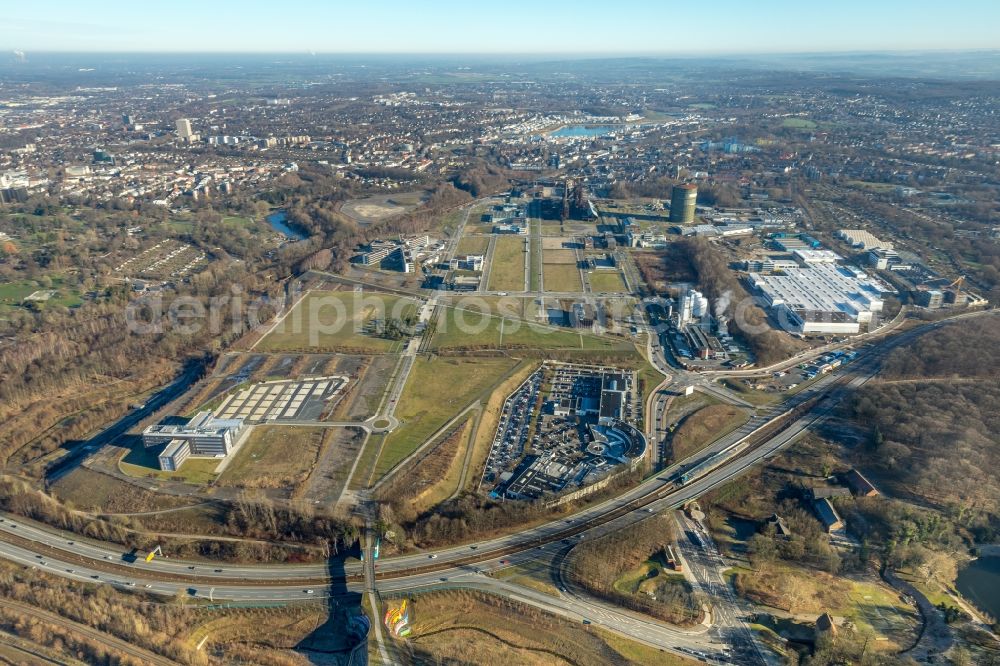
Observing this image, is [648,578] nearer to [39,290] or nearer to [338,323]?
[338,323]

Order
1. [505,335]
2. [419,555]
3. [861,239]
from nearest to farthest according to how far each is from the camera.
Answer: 1. [419,555]
2. [505,335]
3. [861,239]

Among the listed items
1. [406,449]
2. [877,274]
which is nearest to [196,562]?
[406,449]

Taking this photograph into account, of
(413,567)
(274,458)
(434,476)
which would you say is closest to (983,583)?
(413,567)

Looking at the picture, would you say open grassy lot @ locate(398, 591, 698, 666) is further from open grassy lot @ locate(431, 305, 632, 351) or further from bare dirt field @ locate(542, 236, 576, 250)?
bare dirt field @ locate(542, 236, 576, 250)

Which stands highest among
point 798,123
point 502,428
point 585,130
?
point 798,123

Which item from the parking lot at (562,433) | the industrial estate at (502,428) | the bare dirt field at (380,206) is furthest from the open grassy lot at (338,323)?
the bare dirt field at (380,206)

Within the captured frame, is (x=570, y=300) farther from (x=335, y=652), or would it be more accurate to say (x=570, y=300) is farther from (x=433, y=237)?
(x=335, y=652)
